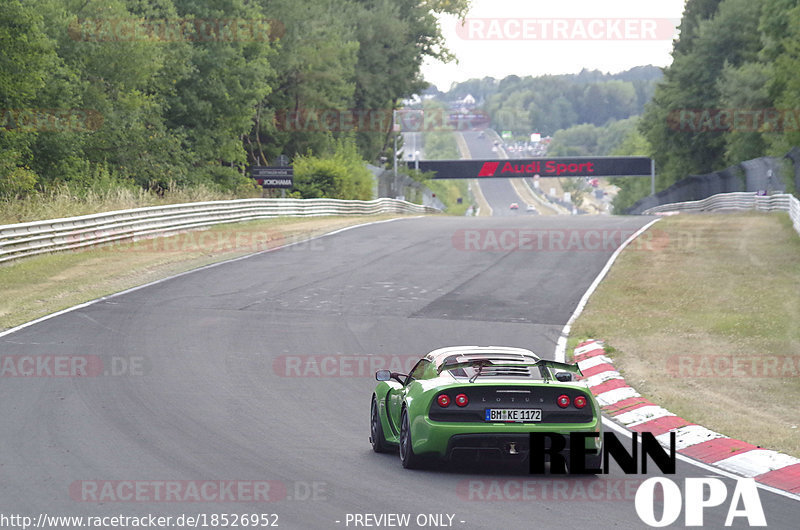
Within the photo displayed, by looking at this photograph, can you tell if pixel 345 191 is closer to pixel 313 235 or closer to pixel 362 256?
pixel 313 235

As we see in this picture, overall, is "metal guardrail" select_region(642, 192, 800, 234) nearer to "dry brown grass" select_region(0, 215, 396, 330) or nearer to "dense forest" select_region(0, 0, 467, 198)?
"dry brown grass" select_region(0, 215, 396, 330)

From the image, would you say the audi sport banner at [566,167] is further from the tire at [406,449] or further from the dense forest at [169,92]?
the tire at [406,449]

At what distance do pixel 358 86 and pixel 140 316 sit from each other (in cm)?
6630

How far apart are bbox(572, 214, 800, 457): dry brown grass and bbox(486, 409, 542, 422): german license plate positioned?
2.60 meters

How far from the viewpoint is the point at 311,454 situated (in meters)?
8.32

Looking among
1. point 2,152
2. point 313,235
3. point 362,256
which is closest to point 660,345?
point 362,256

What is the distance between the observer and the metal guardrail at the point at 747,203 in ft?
107

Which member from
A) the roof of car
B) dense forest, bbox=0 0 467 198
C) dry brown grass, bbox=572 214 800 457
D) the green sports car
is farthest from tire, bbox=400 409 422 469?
dense forest, bbox=0 0 467 198

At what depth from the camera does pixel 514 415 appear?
752 centimetres

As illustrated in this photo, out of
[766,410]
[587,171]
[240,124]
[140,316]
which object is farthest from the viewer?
[587,171]

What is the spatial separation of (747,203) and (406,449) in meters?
43.8

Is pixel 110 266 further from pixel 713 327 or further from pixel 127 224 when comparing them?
pixel 713 327

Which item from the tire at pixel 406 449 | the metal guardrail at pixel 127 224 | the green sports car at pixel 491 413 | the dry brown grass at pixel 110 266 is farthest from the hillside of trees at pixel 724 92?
the tire at pixel 406 449

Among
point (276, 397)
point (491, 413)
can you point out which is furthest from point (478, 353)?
point (276, 397)
